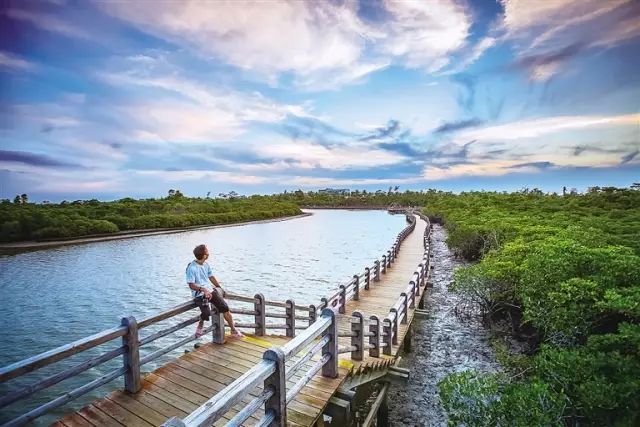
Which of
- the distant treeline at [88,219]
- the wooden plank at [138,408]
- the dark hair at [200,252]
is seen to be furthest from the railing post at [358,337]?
the distant treeline at [88,219]

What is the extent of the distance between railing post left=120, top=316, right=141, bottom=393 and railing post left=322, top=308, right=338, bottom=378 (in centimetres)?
277

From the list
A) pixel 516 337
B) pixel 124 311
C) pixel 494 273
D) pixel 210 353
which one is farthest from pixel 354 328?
pixel 124 311

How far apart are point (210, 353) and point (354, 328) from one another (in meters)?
2.83

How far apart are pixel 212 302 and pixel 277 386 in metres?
2.86

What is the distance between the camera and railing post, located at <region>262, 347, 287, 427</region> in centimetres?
390

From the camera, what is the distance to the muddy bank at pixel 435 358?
9.01 metres

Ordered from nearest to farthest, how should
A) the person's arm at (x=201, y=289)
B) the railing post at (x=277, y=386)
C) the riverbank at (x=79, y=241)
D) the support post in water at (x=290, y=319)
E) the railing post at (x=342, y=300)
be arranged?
1. the railing post at (x=277, y=386)
2. the person's arm at (x=201, y=289)
3. the support post in water at (x=290, y=319)
4. the railing post at (x=342, y=300)
5. the riverbank at (x=79, y=241)

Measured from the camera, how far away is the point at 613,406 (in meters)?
4.94

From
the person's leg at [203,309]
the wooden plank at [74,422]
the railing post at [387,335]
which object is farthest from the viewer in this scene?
the railing post at [387,335]

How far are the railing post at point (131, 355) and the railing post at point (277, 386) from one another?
2279 millimetres

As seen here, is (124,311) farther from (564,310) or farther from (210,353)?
(564,310)

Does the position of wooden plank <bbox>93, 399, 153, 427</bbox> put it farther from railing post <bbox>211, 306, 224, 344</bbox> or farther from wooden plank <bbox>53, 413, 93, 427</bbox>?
railing post <bbox>211, 306, 224, 344</bbox>

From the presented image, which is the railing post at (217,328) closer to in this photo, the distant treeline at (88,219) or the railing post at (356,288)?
the railing post at (356,288)

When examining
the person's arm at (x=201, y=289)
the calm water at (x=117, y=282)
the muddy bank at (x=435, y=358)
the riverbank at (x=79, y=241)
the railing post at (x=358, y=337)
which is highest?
the person's arm at (x=201, y=289)
